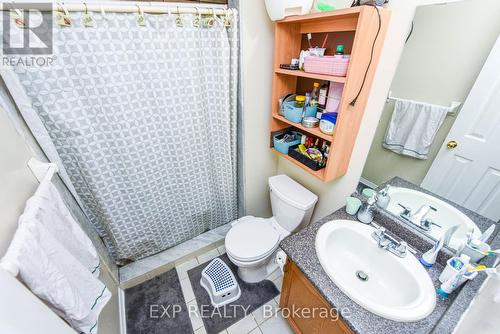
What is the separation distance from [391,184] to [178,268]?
65.0 inches

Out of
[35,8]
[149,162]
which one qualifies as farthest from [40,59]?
[149,162]

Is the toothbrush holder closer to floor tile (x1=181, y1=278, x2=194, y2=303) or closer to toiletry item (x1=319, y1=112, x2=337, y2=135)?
toiletry item (x1=319, y1=112, x2=337, y2=135)

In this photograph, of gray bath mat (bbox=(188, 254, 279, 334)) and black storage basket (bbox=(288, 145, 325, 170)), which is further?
gray bath mat (bbox=(188, 254, 279, 334))

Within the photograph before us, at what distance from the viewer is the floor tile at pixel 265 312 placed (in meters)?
1.41

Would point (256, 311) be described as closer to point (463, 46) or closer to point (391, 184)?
point (391, 184)

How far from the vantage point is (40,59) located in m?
0.88

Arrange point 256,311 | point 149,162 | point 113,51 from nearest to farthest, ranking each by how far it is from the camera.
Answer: point 113,51 < point 149,162 < point 256,311

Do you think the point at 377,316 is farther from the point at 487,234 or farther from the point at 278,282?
the point at 278,282

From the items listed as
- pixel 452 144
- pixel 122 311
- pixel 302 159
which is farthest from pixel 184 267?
pixel 452 144

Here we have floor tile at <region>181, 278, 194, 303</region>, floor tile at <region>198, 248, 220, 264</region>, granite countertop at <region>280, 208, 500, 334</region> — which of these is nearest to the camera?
granite countertop at <region>280, 208, 500, 334</region>

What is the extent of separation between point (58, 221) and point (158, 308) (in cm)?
105

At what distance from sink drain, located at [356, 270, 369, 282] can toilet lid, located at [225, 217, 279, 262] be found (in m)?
0.56

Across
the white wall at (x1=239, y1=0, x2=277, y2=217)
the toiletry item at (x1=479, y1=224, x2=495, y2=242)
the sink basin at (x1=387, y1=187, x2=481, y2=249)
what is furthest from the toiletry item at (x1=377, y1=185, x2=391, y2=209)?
the white wall at (x1=239, y1=0, x2=277, y2=217)

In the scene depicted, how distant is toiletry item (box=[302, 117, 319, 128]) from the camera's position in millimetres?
1189
